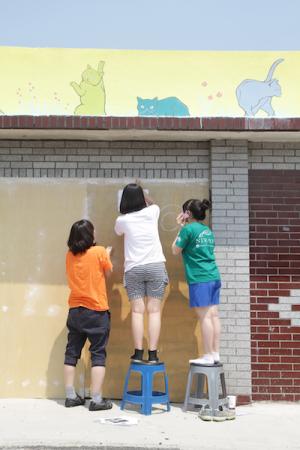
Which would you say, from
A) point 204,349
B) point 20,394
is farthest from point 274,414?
point 20,394

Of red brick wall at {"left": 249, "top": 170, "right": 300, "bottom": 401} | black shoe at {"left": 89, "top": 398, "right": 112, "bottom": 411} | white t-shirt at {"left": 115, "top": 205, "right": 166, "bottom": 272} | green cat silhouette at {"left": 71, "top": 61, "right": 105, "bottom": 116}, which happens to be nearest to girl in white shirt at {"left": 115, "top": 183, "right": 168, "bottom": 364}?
white t-shirt at {"left": 115, "top": 205, "right": 166, "bottom": 272}

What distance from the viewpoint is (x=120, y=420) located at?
5.54 meters

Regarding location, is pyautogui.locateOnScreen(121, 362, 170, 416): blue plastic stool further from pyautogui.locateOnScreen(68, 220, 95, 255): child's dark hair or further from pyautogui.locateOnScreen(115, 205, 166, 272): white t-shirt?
pyautogui.locateOnScreen(68, 220, 95, 255): child's dark hair

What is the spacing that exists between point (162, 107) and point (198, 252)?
193 cm

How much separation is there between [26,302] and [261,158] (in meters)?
2.98

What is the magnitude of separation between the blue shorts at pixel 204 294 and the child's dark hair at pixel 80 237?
3.69 feet

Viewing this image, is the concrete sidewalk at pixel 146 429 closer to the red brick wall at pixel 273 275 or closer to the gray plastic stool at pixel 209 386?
the gray plastic stool at pixel 209 386

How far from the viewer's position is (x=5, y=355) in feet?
21.4

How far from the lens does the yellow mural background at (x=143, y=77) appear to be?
7102 mm

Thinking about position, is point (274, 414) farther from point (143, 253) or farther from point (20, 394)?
point (20, 394)

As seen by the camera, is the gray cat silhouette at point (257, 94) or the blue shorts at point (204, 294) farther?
the gray cat silhouette at point (257, 94)

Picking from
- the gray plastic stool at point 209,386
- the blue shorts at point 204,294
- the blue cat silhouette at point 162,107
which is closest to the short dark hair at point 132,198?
the blue shorts at point 204,294

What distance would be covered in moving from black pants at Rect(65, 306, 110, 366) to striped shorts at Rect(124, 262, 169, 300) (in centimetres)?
37

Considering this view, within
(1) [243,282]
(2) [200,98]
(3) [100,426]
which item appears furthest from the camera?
(2) [200,98]
